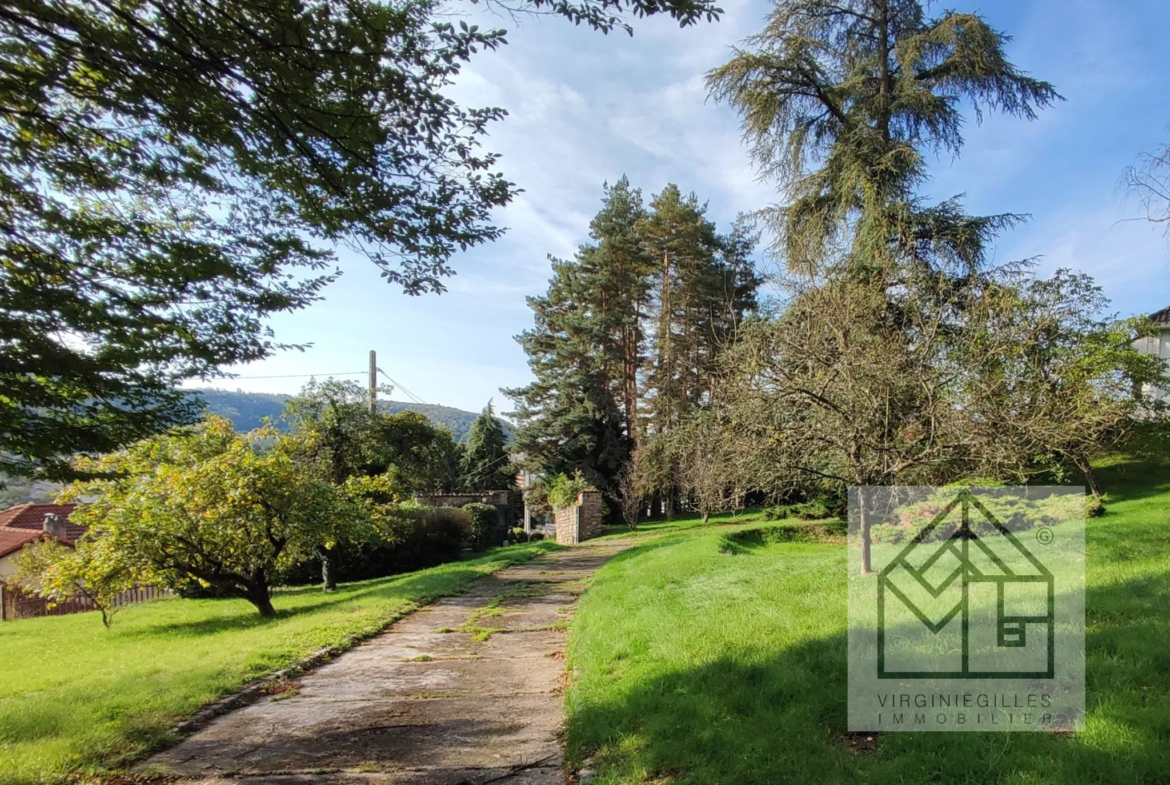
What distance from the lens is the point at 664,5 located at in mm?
3277

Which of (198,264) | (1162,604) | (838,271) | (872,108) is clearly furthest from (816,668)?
(872,108)

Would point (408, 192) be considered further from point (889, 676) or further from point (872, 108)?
point (872, 108)

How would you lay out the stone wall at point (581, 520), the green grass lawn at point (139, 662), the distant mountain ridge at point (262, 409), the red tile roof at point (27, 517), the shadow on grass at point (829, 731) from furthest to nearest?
the stone wall at point (581, 520)
the red tile roof at point (27, 517)
the distant mountain ridge at point (262, 409)
the green grass lawn at point (139, 662)
the shadow on grass at point (829, 731)

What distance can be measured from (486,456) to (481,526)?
21.8m

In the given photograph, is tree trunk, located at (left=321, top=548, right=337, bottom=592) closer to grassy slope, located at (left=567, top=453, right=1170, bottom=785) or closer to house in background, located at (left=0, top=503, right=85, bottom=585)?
house in background, located at (left=0, top=503, right=85, bottom=585)

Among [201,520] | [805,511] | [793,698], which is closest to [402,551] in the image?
[201,520]

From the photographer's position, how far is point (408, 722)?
472 centimetres

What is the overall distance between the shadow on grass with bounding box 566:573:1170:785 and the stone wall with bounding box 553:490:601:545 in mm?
22117

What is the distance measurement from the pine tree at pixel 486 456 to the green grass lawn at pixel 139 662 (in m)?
31.4

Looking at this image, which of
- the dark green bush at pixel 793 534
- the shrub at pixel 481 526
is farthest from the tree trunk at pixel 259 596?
the shrub at pixel 481 526

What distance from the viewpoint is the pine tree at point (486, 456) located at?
4612 cm

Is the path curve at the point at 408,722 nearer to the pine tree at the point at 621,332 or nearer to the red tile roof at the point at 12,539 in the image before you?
the red tile roof at the point at 12,539

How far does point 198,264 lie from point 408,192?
5.03 ft

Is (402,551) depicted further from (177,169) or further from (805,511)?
(177,169)
